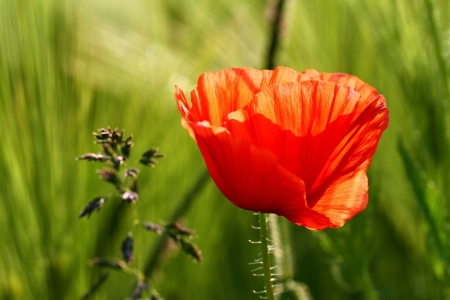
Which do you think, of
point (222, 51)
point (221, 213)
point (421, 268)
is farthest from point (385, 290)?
point (222, 51)

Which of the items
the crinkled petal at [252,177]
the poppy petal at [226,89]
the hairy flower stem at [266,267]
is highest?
the poppy petal at [226,89]

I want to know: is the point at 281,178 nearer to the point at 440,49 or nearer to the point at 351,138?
the point at 351,138

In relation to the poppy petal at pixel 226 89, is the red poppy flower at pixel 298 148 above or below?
below

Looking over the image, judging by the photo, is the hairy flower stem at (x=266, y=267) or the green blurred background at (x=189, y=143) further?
the green blurred background at (x=189, y=143)

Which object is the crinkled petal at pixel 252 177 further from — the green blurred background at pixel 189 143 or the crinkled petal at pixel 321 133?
the green blurred background at pixel 189 143

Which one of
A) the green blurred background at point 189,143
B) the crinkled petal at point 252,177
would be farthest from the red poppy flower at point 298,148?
the green blurred background at point 189,143

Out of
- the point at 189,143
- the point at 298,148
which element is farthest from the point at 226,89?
the point at 189,143

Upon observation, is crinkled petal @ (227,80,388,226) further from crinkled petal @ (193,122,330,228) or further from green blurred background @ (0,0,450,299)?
green blurred background @ (0,0,450,299)

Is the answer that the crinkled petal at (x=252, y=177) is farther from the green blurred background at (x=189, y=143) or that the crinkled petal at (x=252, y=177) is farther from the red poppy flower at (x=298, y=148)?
the green blurred background at (x=189, y=143)

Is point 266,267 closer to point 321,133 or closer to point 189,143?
point 321,133
